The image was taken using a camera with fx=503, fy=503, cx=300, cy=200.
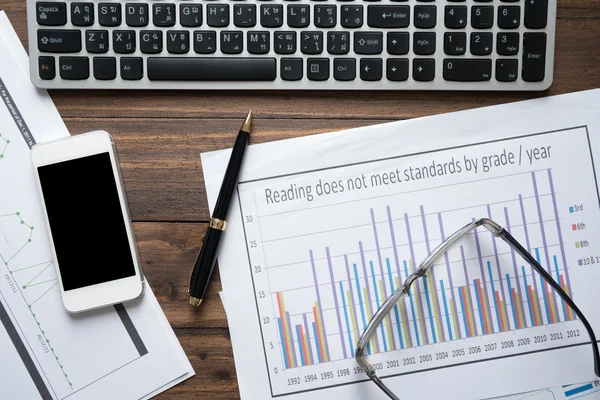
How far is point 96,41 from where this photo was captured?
0.49 m

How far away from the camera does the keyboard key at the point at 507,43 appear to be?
484 mm

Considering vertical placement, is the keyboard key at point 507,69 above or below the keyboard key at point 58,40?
below

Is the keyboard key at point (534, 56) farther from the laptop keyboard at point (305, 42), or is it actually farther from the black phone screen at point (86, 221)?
the black phone screen at point (86, 221)

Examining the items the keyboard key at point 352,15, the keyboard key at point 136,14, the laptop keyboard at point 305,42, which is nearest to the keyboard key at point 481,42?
the laptop keyboard at point 305,42

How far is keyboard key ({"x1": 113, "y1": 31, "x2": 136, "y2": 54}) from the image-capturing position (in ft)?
1.60

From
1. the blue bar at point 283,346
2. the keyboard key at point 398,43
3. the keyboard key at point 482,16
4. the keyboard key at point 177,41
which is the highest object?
the keyboard key at point 177,41

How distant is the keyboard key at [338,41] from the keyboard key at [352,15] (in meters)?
0.01

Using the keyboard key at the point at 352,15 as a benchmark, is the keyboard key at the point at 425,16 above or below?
below

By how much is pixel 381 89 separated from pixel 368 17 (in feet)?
0.23

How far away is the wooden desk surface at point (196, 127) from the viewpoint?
51 centimetres

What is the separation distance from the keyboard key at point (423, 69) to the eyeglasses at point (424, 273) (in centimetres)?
15

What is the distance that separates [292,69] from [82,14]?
0.21 metres

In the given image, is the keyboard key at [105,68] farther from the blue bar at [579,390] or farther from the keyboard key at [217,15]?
the blue bar at [579,390]

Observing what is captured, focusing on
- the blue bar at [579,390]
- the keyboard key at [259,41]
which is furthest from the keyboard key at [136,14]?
the blue bar at [579,390]
